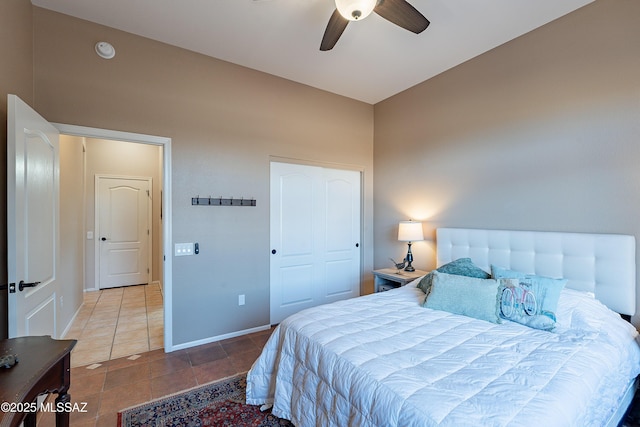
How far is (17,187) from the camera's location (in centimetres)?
169

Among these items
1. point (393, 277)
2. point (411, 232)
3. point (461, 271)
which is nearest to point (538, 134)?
point (461, 271)

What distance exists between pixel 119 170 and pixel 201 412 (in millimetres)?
5020

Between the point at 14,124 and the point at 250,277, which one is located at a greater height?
the point at 14,124

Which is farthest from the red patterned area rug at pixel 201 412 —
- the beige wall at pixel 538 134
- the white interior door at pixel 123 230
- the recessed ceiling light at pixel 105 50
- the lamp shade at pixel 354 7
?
the white interior door at pixel 123 230

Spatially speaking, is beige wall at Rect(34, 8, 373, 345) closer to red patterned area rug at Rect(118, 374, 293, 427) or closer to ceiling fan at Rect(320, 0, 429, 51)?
red patterned area rug at Rect(118, 374, 293, 427)

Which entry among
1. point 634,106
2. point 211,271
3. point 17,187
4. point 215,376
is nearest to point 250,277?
point 211,271

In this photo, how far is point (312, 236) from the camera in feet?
12.6

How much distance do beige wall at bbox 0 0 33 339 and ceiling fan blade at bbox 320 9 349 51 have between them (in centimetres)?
207

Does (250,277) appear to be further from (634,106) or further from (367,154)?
(634,106)

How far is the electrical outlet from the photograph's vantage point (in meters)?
2.89

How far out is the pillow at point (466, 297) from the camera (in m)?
2.03

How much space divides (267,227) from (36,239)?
198cm

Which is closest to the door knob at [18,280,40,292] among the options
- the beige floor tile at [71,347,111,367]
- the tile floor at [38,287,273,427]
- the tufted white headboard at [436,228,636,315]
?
the tile floor at [38,287,273,427]

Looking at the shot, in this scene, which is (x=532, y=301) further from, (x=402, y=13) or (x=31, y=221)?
(x=31, y=221)
